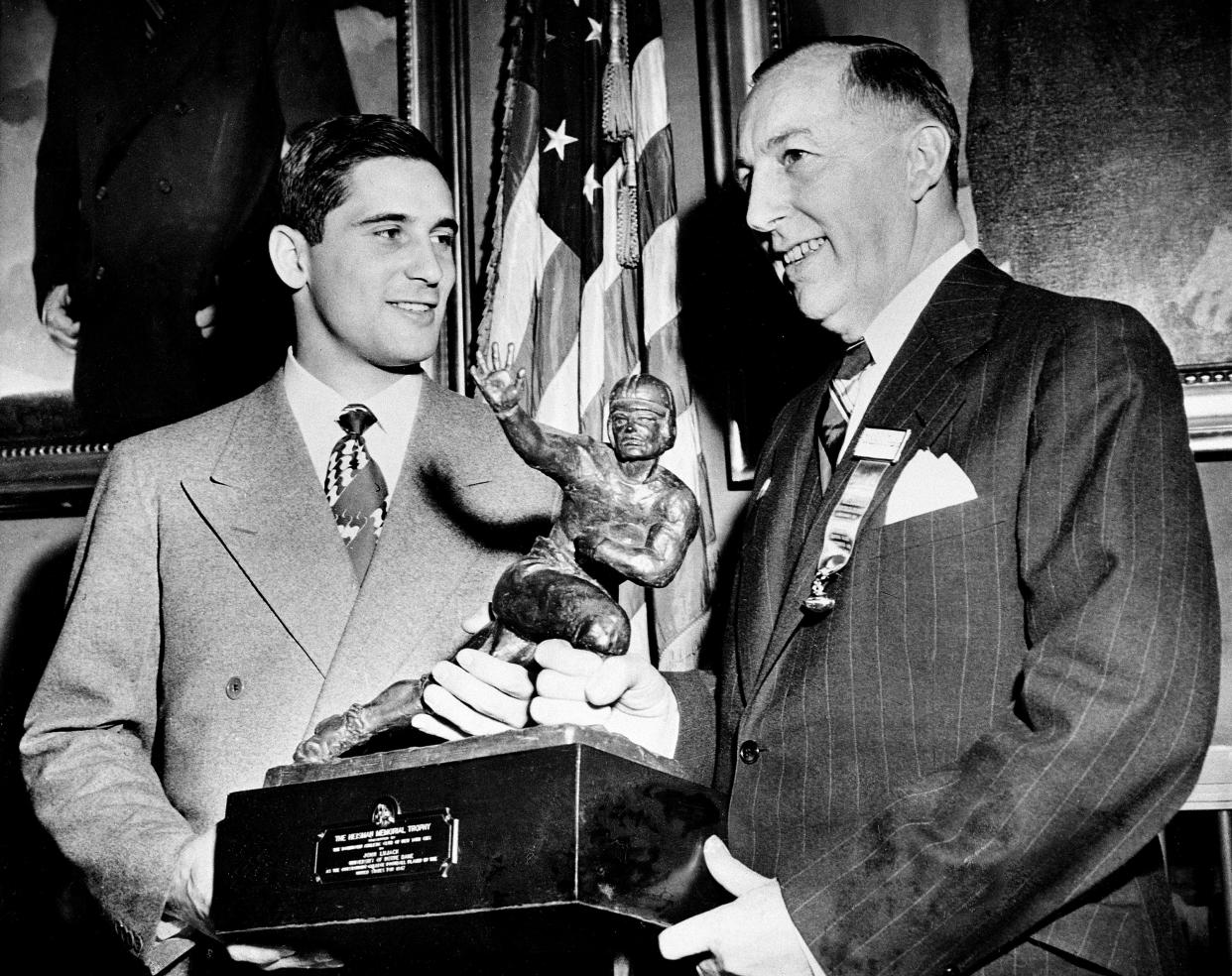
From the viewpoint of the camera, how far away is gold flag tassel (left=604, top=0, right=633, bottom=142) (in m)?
3.94

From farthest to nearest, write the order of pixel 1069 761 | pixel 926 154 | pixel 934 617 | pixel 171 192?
1. pixel 171 192
2. pixel 926 154
3. pixel 934 617
4. pixel 1069 761

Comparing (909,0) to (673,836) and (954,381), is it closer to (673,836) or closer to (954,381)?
(954,381)

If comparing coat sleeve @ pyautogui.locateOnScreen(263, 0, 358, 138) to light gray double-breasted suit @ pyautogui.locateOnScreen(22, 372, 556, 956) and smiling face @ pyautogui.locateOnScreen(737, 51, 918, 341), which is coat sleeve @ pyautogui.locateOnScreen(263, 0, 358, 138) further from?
smiling face @ pyautogui.locateOnScreen(737, 51, 918, 341)

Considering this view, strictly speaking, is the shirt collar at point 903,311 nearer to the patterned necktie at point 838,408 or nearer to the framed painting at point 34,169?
the patterned necktie at point 838,408

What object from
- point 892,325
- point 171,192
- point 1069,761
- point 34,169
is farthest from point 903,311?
point 34,169

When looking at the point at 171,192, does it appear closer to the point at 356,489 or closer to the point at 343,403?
the point at 343,403

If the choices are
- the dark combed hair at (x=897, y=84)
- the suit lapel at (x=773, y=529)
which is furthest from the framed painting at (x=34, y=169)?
the dark combed hair at (x=897, y=84)

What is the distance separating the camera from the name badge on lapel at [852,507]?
7.47 ft

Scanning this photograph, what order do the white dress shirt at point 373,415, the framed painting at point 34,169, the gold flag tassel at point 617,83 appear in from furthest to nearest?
the framed painting at point 34,169
the gold flag tassel at point 617,83
the white dress shirt at point 373,415

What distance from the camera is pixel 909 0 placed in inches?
157

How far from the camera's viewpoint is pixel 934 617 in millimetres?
2172

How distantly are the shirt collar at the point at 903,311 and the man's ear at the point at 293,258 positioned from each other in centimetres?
138

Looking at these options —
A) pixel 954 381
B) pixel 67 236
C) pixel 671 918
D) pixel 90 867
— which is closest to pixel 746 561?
pixel 954 381

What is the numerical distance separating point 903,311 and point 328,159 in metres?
1.43
